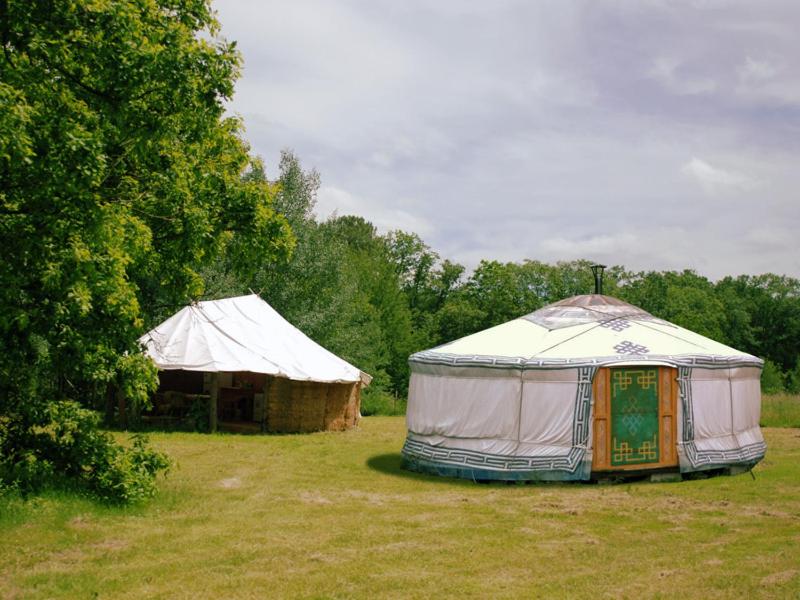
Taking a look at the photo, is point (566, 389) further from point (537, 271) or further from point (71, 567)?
point (537, 271)

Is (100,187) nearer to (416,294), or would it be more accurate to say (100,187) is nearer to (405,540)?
(405,540)

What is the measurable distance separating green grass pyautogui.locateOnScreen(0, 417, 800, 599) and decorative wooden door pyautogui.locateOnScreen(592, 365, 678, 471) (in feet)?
1.19

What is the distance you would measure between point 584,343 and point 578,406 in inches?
37.2

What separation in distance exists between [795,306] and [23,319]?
45.2 meters

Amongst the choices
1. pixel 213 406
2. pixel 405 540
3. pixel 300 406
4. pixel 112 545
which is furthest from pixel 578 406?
pixel 213 406

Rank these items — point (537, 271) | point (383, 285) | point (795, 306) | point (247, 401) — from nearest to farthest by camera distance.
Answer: point (247, 401), point (383, 285), point (537, 271), point (795, 306)

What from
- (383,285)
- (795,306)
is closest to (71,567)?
(383,285)

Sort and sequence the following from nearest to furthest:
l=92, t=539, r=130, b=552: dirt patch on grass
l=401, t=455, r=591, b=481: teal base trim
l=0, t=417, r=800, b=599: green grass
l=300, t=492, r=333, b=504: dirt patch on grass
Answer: l=0, t=417, r=800, b=599: green grass < l=92, t=539, r=130, b=552: dirt patch on grass < l=300, t=492, r=333, b=504: dirt patch on grass < l=401, t=455, r=591, b=481: teal base trim

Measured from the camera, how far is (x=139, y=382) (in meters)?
6.96

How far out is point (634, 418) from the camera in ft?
29.4

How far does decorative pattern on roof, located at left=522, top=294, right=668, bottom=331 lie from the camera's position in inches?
399

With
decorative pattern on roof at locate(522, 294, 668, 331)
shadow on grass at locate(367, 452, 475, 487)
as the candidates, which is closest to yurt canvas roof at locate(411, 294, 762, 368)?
decorative pattern on roof at locate(522, 294, 668, 331)

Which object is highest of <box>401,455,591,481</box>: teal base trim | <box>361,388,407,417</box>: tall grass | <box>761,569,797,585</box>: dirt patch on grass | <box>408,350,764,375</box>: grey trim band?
<box>408,350,764,375</box>: grey trim band

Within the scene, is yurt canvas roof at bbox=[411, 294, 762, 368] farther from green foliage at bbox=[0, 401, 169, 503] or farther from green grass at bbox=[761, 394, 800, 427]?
green grass at bbox=[761, 394, 800, 427]
